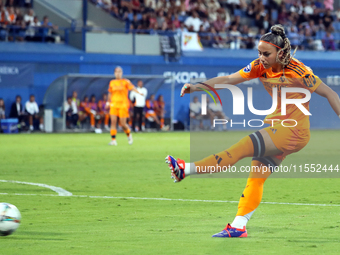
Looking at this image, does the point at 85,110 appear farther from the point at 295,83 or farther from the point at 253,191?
the point at 295,83

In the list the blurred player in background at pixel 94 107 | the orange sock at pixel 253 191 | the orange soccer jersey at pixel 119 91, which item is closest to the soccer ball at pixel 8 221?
the orange sock at pixel 253 191

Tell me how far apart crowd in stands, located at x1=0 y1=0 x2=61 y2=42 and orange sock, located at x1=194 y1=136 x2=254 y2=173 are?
893 inches

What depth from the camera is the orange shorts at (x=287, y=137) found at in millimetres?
5387

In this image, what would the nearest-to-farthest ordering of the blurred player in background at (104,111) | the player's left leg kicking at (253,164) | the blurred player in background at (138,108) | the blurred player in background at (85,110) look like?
the player's left leg kicking at (253,164) < the blurred player in background at (85,110) < the blurred player in background at (138,108) < the blurred player in background at (104,111)

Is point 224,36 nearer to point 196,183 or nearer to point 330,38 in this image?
point 330,38

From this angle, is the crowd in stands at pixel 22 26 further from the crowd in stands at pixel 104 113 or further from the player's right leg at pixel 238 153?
the player's right leg at pixel 238 153

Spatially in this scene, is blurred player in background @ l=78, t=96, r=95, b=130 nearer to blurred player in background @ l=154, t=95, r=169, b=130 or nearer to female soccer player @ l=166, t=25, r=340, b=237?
blurred player in background @ l=154, t=95, r=169, b=130

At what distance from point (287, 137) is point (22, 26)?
23.1 meters

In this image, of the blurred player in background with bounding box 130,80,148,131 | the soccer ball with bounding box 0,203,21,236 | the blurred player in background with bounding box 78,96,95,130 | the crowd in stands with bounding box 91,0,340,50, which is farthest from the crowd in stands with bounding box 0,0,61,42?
the soccer ball with bounding box 0,203,21,236

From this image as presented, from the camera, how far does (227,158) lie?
5.32 m

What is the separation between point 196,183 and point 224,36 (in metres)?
22.8

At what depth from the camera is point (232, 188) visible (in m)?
9.79

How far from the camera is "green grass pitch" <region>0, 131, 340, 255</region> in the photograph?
5277 mm

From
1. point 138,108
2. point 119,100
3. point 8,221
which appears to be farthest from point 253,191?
point 138,108
